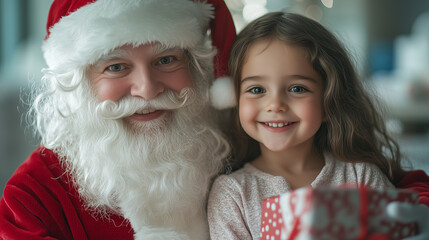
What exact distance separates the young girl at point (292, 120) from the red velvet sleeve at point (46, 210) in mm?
365

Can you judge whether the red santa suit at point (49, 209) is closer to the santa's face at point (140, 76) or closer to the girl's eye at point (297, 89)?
the santa's face at point (140, 76)

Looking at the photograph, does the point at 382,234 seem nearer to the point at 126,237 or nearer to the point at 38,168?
the point at 126,237

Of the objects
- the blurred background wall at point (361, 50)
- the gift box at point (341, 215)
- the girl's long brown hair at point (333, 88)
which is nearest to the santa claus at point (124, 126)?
the girl's long brown hair at point (333, 88)

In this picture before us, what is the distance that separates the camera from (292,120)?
1.35m

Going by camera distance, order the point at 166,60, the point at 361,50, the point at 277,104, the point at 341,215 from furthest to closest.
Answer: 1. the point at 361,50
2. the point at 166,60
3. the point at 277,104
4. the point at 341,215

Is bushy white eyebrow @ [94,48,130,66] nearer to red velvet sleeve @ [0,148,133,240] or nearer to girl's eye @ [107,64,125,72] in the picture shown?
girl's eye @ [107,64,125,72]

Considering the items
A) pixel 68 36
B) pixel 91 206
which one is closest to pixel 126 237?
pixel 91 206

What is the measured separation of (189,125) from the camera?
152 cm

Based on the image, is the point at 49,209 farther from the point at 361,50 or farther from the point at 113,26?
the point at 361,50

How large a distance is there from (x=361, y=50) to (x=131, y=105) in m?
3.70

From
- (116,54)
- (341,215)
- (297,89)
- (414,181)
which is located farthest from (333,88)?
(116,54)

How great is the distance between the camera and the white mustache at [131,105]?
1378 mm

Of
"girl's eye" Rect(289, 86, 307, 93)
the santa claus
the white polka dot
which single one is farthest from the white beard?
the white polka dot

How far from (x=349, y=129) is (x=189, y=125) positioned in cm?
53
